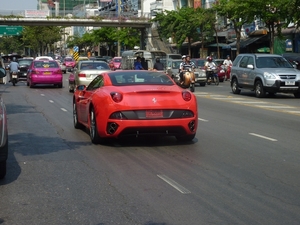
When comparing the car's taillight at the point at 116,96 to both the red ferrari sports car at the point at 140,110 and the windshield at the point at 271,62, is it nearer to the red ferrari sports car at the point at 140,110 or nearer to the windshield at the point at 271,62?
the red ferrari sports car at the point at 140,110

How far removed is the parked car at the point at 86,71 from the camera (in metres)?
27.4

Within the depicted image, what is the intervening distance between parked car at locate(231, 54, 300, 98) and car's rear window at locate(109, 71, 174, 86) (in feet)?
42.7

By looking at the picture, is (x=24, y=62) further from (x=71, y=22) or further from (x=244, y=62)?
(x=71, y=22)

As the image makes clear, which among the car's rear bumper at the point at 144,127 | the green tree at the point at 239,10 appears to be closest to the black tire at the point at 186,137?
the car's rear bumper at the point at 144,127

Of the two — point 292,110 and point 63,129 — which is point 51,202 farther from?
point 292,110

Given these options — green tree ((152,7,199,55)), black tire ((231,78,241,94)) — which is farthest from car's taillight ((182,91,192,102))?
green tree ((152,7,199,55))

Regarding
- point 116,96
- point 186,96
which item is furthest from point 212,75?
point 116,96

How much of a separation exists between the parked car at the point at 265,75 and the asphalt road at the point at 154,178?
393 inches

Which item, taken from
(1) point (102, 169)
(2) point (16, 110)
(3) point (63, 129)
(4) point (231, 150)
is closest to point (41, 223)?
(1) point (102, 169)

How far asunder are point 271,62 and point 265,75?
1.31 m

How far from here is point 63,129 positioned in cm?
1441

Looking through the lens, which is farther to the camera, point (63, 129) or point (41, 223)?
point (63, 129)

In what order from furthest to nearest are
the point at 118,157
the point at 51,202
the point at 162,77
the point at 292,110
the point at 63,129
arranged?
the point at 292,110 → the point at 63,129 → the point at 162,77 → the point at 118,157 → the point at 51,202

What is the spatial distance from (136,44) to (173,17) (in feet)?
67.3
